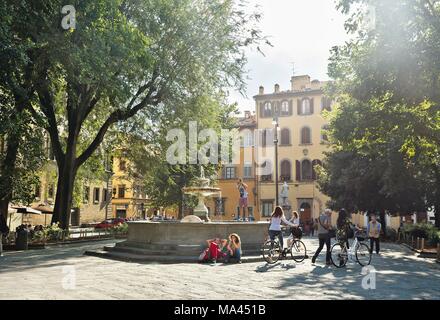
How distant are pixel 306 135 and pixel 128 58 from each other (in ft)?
120

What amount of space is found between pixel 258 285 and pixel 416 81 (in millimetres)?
10464

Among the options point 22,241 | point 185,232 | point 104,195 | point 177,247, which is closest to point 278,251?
point 185,232

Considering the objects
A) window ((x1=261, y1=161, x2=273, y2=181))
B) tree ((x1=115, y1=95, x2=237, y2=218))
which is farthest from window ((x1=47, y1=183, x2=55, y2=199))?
window ((x1=261, y1=161, x2=273, y2=181))

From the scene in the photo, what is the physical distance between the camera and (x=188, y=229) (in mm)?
15344

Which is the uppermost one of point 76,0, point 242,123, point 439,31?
point 242,123

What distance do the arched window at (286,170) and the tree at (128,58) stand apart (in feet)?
91.8

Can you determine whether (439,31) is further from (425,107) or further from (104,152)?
(104,152)

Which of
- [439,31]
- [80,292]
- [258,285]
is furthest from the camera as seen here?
[439,31]

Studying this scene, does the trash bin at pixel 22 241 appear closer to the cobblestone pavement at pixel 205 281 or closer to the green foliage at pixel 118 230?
the cobblestone pavement at pixel 205 281

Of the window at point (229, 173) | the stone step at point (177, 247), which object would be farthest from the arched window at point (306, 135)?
the stone step at point (177, 247)

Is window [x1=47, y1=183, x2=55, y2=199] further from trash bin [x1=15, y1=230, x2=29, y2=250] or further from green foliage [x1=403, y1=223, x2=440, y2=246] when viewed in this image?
green foliage [x1=403, y1=223, x2=440, y2=246]

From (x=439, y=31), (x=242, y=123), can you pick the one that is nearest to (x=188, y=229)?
(x=439, y=31)

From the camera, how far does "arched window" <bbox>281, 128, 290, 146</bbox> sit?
5222 cm

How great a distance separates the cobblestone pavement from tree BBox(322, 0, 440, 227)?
22.4 ft
